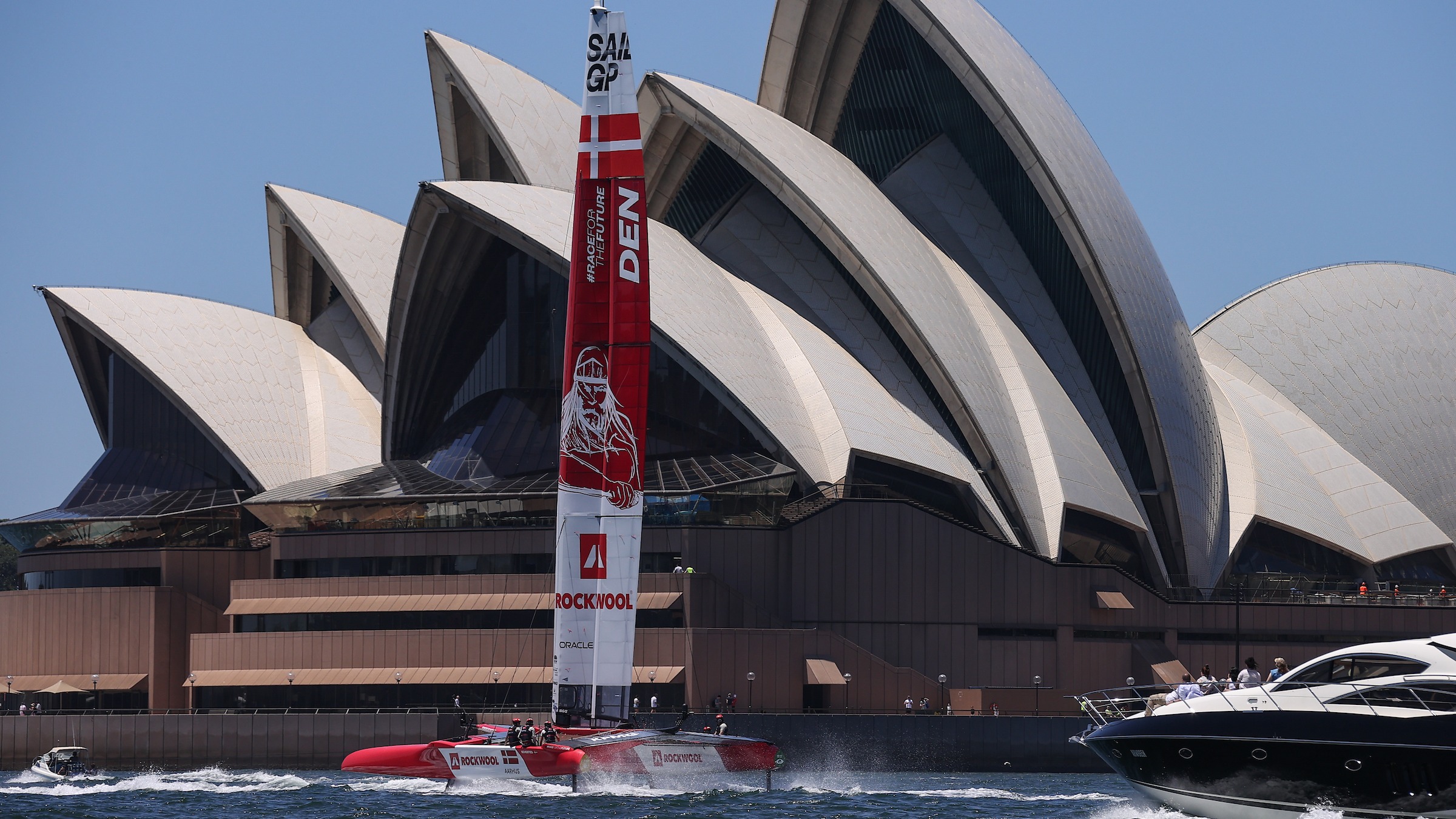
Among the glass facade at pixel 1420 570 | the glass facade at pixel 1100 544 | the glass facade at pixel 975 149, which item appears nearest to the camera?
the glass facade at pixel 1100 544

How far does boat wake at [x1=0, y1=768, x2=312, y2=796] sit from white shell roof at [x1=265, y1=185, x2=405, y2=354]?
22017 mm

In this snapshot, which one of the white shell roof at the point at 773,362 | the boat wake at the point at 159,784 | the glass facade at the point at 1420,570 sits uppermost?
the white shell roof at the point at 773,362

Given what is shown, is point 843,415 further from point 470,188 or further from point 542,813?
point 542,813

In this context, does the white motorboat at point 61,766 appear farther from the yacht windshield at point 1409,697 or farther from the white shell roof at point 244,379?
the yacht windshield at point 1409,697

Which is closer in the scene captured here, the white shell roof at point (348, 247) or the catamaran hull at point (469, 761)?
the catamaran hull at point (469, 761)

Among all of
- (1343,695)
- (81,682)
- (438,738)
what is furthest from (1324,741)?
(81,682)

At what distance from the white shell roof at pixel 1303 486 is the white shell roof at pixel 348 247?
28.5m

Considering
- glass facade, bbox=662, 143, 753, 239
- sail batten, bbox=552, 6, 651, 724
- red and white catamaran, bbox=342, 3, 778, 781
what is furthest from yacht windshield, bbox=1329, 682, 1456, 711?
glass facade, bbox=662, 143, 753, 239

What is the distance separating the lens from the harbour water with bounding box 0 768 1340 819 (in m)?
28.0

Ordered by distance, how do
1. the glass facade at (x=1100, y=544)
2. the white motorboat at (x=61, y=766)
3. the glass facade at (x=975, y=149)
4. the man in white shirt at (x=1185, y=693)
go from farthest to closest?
the glass facade at (x=975, y=149)
the glass facade at (x=1100, y=544)
the white motorboat at (x=61, y=766)
the man in white shirt at (x=1185, y=693)

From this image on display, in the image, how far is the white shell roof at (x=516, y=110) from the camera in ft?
190

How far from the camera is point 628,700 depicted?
3375 centimetres

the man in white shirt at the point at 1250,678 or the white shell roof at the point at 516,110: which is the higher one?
the white shell roof at the point at 516,110

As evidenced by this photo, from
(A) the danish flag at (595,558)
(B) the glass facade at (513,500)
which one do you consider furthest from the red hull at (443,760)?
(B) the glass facade at (513,500)
